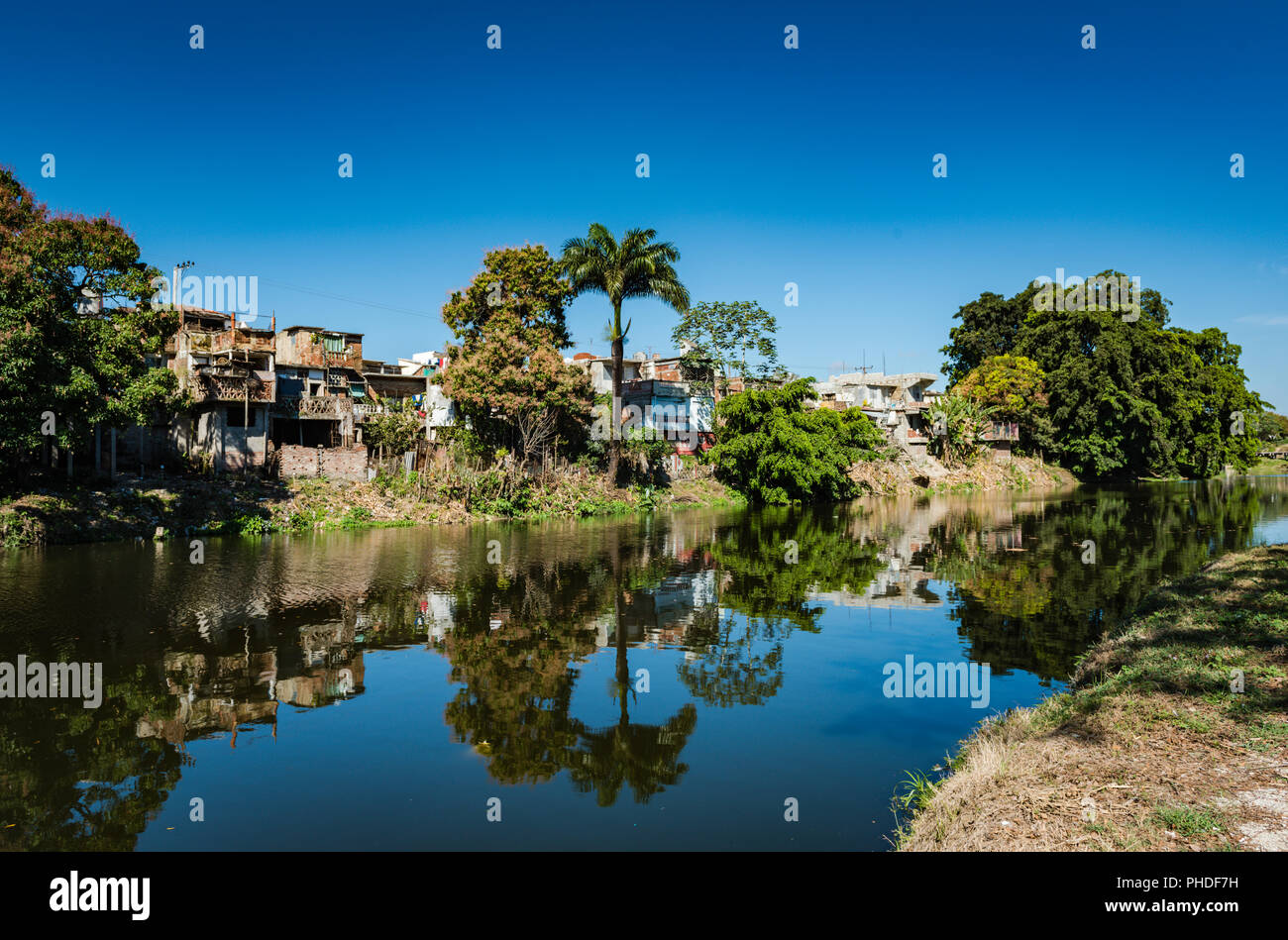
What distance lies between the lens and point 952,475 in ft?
187

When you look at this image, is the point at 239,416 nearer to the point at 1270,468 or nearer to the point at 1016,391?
the point at 1016,391

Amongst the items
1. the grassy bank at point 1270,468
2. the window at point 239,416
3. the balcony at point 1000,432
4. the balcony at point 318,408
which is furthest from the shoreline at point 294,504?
the grassy bank at point 1270,468

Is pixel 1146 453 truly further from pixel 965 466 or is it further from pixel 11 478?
pixel 11 478

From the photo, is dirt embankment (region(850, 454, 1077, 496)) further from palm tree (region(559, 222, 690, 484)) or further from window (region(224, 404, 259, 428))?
window (region(224, 404, 259, 428))

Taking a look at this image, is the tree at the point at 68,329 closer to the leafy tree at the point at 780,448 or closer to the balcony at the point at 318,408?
the balcony at the point at 318,408

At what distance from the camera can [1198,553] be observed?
824 inches

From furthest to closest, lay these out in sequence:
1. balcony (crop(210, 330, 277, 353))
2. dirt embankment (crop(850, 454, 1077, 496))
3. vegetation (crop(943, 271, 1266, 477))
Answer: vegetation (crop(943, 271, 1266, 477))
dirt embankment (crop(850, 454, 1077, 496))
balcony (crop(210, 330, 277, 353))

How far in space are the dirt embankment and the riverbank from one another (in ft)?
139

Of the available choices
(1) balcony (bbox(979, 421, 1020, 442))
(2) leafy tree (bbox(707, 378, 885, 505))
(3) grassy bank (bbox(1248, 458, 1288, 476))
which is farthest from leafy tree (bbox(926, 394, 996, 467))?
(3) grassy bank (bbox(1248, 458, 1288, 476))

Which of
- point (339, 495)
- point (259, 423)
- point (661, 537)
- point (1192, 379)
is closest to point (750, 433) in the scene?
point (661, 537)

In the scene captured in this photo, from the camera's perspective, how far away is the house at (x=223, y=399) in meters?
31.8

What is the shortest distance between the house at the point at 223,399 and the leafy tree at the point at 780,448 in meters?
23.1

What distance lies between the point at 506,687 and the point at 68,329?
19819mm

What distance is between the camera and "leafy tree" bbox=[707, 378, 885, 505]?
39938mm
